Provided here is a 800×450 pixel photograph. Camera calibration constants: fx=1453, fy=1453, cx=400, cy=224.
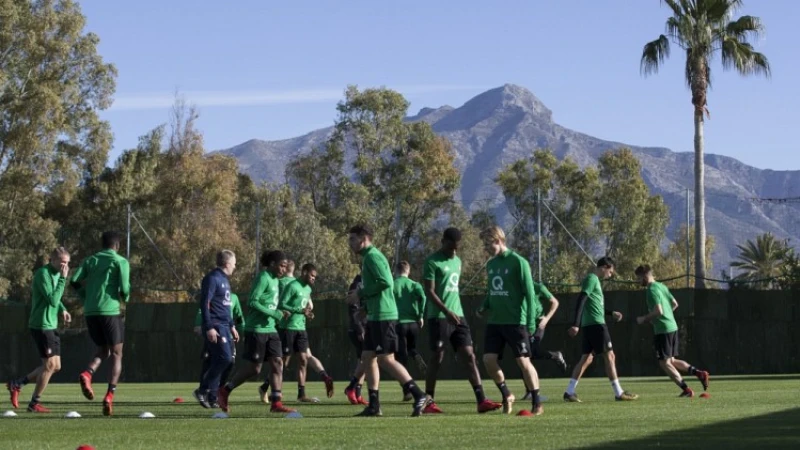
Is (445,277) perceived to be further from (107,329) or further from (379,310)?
(107,329)

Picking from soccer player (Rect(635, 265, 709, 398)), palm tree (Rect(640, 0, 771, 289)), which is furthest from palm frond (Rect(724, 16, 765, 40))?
soccer player (Rect(635, 265, 709, 398))

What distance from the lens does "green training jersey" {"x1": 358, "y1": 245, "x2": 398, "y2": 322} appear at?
14617 mm

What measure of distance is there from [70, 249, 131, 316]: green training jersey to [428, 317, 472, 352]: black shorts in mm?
3641

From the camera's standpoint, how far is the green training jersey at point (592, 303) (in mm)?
19031

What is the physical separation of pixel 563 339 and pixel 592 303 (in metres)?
16.0

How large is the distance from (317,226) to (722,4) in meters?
35.9

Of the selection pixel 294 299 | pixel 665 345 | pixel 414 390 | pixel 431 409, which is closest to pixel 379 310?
pixel 414 390

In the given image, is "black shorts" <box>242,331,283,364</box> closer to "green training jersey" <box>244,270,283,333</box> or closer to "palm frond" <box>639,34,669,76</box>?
"green training jersey" <box>244,270,283,333</box>

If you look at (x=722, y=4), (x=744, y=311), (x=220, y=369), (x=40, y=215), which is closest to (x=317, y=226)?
(x=40, y=215)

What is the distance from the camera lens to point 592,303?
19.1 meters

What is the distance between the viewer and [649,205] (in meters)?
87.9

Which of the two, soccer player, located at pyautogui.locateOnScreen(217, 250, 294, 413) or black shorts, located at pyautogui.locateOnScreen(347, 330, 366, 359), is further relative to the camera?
black shorts, located at pyautogui.locateOnScreen(347, 330, 366, 359)

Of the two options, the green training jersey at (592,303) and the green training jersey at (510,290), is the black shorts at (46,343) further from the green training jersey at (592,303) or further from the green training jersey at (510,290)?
the green training jersey at (592,303)

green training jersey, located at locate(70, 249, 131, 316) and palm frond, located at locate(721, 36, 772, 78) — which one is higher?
palm frond, located at locate(721, 36, 772, 78)
